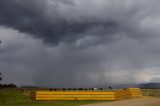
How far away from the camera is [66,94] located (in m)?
48.1

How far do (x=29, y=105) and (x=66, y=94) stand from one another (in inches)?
486

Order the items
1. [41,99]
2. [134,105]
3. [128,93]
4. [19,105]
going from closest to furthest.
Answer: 1. [134,105]
2. [19,105]
3. [41,99]
4. [128,93]

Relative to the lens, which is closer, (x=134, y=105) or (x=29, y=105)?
(x=134, y=105)

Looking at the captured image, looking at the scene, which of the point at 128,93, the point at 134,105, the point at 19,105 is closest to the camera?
the point at 134,105

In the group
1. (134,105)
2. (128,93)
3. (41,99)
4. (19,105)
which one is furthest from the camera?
(128,93)

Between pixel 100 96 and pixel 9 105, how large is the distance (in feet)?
54.6

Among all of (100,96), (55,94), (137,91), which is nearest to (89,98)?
(100,96)

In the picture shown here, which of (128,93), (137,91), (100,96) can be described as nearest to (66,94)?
(100,96)

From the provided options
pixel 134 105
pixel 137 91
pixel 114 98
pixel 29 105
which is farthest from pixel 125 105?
pixel 137 91

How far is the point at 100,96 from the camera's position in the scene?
4775cm

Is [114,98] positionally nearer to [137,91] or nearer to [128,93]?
[128,93]

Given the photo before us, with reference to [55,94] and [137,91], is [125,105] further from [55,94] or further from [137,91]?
[137,91]

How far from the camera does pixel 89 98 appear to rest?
156ft

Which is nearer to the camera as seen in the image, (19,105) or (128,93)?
(19,105)
